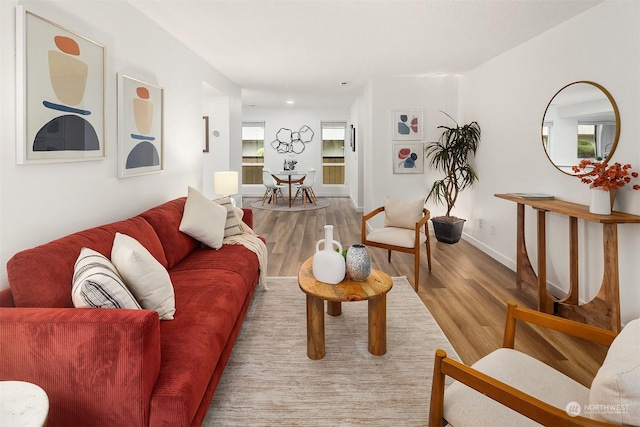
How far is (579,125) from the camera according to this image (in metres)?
3.03

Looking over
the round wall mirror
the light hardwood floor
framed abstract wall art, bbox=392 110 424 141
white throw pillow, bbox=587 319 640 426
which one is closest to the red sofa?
white throw pillow, bbox=587 319 640 426

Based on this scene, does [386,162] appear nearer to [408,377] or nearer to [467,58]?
[467,58]

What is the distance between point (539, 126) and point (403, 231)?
64.8 inches

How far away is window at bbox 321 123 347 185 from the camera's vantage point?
10680 mm

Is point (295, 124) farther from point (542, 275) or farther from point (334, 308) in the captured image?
point (542, 275)

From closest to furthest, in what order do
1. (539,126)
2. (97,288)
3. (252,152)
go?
Answer: (97,288) → (539,126) → (252,152)

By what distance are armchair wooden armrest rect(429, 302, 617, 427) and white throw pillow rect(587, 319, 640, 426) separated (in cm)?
4

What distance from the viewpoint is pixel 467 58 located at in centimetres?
453

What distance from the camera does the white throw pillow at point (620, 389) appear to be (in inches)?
35.6

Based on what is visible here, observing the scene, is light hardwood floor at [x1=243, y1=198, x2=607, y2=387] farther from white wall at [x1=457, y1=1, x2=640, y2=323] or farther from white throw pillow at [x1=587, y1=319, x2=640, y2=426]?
white throw pillow at [x1=587, y1=319, x2=640, y2=426]

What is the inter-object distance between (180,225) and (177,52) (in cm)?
199

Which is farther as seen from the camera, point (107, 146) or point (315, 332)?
point (107, 146)

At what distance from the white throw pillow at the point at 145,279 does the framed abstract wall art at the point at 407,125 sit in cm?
449

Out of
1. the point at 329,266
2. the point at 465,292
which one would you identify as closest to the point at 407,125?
the point at 465,292
